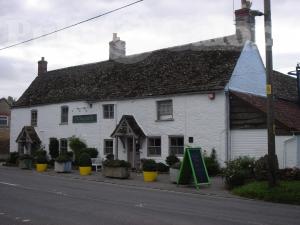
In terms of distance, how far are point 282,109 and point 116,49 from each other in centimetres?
1535

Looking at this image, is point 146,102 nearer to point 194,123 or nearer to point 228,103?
point 194,123

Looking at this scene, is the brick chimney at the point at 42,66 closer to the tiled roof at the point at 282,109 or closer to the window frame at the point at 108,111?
the window frame at the point at 108,111

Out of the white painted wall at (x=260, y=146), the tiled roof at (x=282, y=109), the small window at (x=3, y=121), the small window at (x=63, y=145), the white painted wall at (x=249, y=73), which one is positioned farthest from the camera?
the small window at (x=3, y=121)

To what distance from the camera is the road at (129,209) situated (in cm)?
1069

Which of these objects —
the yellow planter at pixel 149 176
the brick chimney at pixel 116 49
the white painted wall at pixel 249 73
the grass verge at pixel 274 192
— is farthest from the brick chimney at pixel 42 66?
the grass verge at pixel 274 192

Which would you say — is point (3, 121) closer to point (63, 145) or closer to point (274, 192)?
point (63, 145)

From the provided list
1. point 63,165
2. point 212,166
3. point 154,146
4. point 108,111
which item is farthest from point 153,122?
point 63,165

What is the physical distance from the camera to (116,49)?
37.5 m

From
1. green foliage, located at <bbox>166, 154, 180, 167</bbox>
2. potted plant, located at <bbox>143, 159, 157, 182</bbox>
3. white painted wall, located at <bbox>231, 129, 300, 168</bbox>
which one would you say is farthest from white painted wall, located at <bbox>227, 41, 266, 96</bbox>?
potted plant, located at <bbox>143, 159, 157, 182</bbox>

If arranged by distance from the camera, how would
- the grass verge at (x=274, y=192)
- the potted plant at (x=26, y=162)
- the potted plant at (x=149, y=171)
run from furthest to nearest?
the potted plant at (x=26, y=162), the potted plant at (x=149, y=171), the grass verge at (x=274, y=192)

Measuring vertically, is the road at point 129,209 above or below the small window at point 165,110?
below

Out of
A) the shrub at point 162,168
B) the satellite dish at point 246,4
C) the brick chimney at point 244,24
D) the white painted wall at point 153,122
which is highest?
the satellite dish at point 246,4

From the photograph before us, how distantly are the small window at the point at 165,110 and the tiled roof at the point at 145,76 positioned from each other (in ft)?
2.18

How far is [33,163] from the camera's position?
33312mm
